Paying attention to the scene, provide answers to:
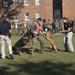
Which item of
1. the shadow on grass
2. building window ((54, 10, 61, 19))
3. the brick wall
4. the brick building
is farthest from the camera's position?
building window ((54, 10, 61, 19))

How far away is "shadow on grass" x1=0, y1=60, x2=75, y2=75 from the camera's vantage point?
36.0 feet

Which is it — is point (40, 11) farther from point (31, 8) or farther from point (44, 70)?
point (44, 70)

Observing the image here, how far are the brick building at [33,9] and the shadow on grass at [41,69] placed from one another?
43789 mm

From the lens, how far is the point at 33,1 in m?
58.0

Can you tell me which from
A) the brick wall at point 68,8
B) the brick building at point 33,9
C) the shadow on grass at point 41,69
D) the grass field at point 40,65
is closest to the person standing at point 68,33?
the grass field at point 40,65

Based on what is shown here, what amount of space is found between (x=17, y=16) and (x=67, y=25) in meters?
42.2

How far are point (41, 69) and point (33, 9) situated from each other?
1830 inches

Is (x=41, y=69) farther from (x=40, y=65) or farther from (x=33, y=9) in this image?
(x=33, y=9)

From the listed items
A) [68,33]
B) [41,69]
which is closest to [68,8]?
[68,33]

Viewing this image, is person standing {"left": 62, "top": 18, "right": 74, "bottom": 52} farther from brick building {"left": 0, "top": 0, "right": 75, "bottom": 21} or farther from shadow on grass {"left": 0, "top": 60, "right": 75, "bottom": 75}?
brick building {"left": 0, "top": 0, "right": 75, "bottom": 21}

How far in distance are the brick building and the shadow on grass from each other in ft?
144

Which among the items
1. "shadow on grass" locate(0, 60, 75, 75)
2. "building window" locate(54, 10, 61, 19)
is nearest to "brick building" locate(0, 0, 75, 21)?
"building window" locate(54, 10, 61, 19)

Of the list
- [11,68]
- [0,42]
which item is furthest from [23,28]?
[11,68]

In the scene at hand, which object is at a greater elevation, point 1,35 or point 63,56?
point 1,35
